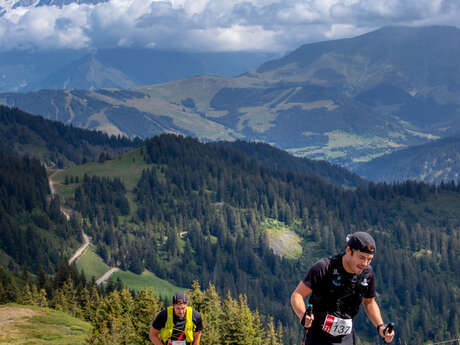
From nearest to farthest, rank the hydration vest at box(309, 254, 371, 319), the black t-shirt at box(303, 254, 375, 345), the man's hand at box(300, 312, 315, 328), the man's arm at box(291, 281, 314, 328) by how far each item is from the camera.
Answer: the man's hand at box(300, 312, 315, 328) < the man's arm at box(291, 281, 314, 328) < the black t-shirt at box(303, 254, 375, 345) < the hydration vest at box(309, 254, 371, 319)

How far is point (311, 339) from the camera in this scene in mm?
16672

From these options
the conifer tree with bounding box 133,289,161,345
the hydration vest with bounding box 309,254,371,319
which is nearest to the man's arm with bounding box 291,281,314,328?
the hydration vest with bounding box 309,254,371,319

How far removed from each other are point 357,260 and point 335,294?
149cm

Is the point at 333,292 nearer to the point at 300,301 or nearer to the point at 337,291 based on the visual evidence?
the point at 337,291

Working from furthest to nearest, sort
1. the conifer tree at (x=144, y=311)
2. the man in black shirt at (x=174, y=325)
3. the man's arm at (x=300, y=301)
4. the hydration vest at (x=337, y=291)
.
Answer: the conifer tree at (x=144, y=311) → the man in black shirt at (x=174, y=325) → the hydration vest at (x=337, y=291) → the man's arm at (x=300, y=301)

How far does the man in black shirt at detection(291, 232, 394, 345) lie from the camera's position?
52.8 feet

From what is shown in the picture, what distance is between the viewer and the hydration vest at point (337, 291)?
16.3m

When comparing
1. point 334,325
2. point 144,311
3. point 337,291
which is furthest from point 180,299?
point 144,311

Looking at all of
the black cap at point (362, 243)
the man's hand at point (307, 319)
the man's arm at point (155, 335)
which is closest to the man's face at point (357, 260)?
the black cap at point (362, 243)

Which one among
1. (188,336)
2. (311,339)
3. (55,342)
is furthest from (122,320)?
(311,339)

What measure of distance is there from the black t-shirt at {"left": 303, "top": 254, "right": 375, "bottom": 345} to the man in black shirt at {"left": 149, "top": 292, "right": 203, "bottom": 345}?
246 inches

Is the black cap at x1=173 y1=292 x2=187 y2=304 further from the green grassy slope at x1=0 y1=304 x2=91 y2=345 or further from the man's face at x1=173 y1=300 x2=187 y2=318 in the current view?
the green grassy slope at x1=0 y1=304 x2=91 y2=345

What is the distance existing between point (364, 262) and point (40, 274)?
137 meters

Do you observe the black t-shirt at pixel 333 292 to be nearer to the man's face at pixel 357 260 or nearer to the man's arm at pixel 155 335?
the man's face at pixel 357 260
